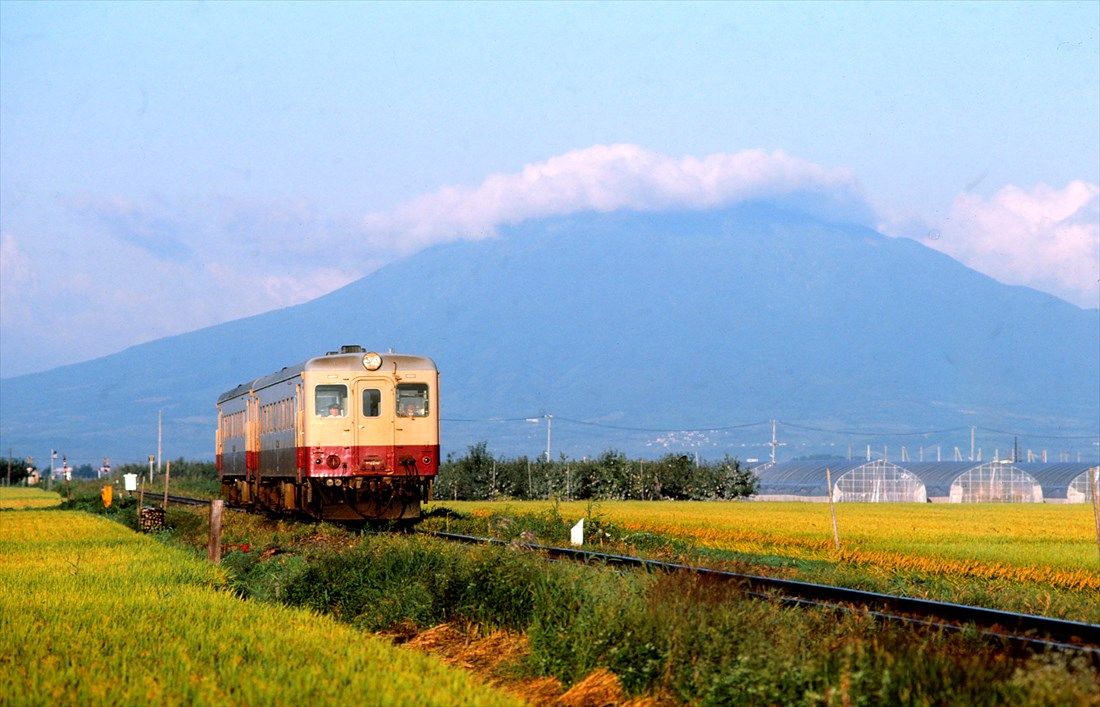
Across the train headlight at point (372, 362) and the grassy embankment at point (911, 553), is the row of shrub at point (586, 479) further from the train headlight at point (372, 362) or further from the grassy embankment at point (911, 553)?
the train headlight at point (372, 362)

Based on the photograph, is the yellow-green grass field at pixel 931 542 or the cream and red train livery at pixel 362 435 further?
the cream and red train livery at pixel 362 435

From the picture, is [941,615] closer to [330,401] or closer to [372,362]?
[372,362]

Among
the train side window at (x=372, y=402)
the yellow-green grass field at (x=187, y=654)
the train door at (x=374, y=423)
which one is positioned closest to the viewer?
the yellow-green grass field at (x=187, y=654)

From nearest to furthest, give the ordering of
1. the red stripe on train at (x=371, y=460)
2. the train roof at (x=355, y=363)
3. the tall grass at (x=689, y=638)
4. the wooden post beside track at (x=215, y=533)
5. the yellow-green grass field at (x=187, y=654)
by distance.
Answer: the tall grass at (x=689, y=638)
the yellow-green grass field at (x=187, y=654)
the wooden post beside track at (x=215, y=533)
the red stripe on train at (x=371, y=460)
the train roof at (x=355, y=363)

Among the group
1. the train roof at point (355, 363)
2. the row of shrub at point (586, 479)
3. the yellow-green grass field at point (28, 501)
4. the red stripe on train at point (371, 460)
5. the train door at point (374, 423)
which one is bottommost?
the yellow-green grass field at point (28, 501)

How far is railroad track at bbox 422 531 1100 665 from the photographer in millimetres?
11375

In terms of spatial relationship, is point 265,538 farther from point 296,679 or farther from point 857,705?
point 857,705

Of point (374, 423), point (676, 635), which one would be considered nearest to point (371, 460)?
point (374, 423)

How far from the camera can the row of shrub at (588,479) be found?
78250mm

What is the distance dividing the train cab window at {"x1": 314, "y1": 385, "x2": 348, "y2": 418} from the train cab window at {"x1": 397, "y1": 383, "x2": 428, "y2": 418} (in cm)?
116

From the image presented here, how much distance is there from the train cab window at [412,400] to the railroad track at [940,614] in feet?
46.7

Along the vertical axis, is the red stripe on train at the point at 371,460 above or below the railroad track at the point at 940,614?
above

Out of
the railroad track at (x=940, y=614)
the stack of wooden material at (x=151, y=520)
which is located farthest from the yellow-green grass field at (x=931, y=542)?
the stack of wooden material at (x=151, y=520)

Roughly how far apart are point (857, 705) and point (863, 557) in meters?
17.3
